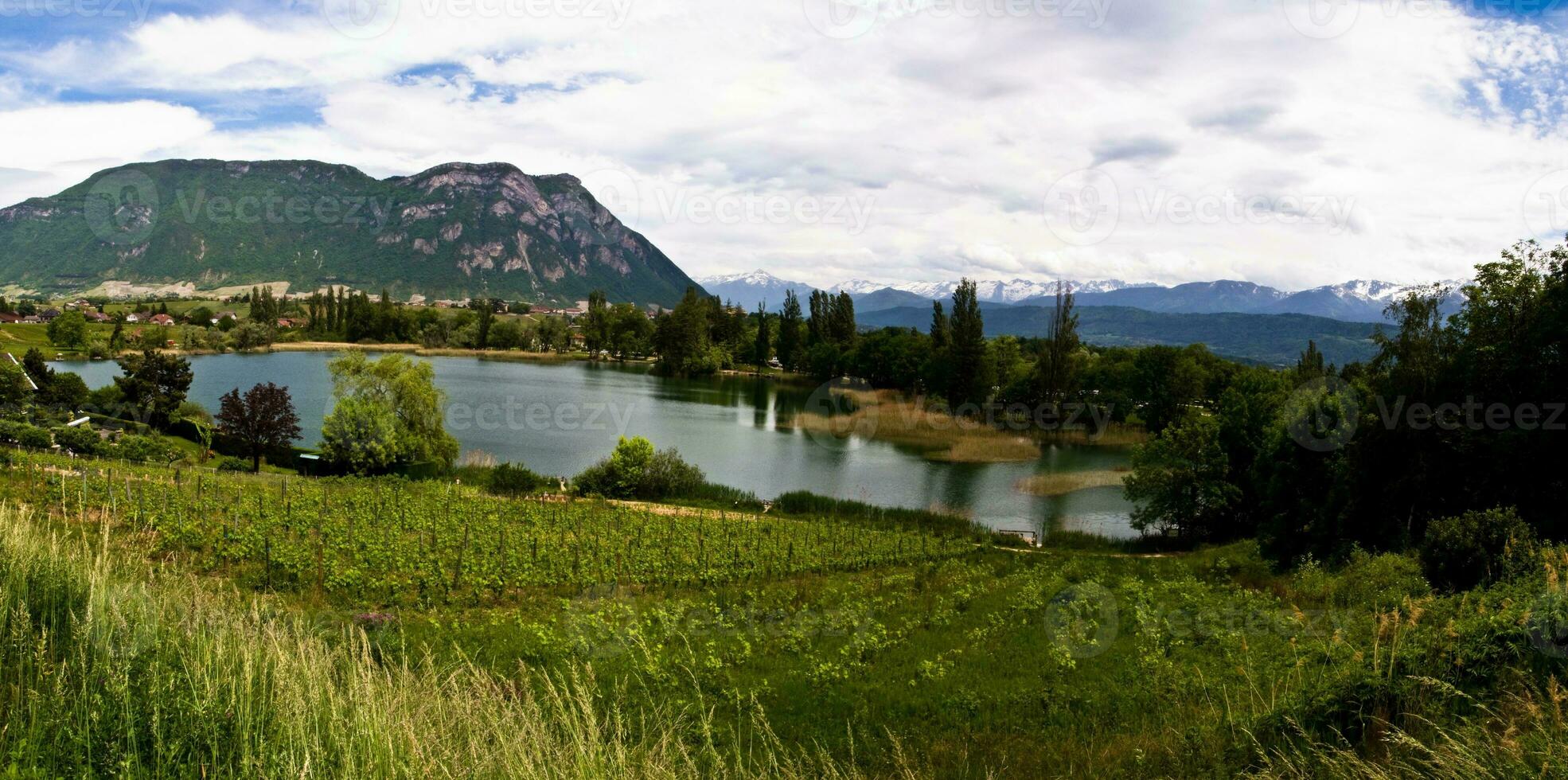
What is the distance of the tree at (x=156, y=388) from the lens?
3325 cm

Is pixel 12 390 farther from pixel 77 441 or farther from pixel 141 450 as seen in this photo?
pixel 141 450

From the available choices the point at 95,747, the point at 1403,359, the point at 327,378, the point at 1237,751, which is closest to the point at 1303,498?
the point at 1403,359

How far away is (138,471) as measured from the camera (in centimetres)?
1984

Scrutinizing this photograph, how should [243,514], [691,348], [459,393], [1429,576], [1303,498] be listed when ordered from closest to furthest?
[1429,576] < [243,514] < [1303,498] < [459,393] < [691,348]

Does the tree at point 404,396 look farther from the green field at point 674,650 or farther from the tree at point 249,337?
the tree at point 249,337

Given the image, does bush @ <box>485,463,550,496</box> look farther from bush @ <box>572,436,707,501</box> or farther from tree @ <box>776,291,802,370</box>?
tree @ <box>776,291,802,370</box>

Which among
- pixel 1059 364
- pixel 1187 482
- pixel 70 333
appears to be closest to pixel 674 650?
pixel 1187 482

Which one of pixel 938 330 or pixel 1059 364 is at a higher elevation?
pixel 938 330

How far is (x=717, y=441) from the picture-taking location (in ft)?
152

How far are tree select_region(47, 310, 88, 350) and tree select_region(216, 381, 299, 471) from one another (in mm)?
71094

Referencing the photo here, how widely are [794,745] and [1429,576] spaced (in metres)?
13.4

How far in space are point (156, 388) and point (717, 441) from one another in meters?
27.3

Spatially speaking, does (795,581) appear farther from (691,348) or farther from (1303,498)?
(691,348)

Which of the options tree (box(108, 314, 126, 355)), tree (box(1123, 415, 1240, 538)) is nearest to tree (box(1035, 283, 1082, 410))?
tree (box(1123, 415, 1240, 538))
